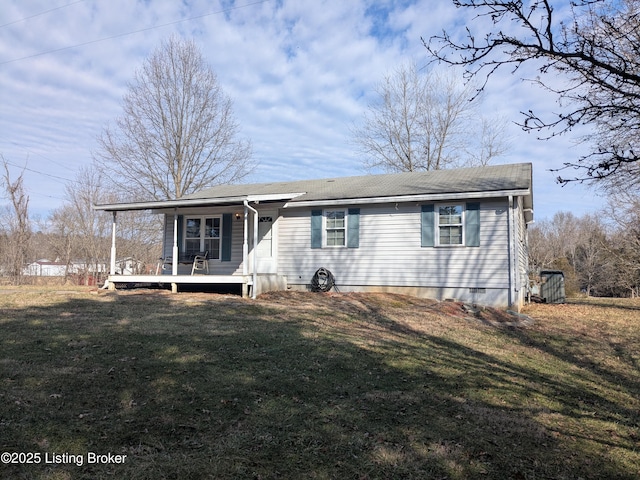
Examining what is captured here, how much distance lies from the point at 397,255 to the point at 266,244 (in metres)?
4.28

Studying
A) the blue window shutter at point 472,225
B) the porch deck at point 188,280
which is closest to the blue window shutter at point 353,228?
the blue window shutter at point 472,225

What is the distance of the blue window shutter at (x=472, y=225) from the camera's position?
1234 centimetres

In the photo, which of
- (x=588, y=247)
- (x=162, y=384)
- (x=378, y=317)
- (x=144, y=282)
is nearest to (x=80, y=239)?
(x=144, y=282)

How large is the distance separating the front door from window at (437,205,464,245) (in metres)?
5.21

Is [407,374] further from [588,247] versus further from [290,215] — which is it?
[588,247]

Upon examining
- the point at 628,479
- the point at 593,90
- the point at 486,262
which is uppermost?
the point at 593,90

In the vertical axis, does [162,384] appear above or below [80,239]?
below

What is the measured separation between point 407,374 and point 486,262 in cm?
774

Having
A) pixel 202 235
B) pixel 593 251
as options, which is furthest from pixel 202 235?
pixel 593 251

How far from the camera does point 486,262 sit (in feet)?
40.2

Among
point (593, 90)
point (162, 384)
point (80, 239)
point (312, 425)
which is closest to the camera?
point (593, 90)

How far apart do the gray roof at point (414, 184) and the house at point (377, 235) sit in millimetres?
40

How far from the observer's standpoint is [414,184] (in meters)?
14.3

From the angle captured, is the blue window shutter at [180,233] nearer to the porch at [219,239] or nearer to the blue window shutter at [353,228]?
the porch at [219,239]
